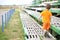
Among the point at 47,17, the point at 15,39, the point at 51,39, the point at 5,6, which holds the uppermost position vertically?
the point at 47,17

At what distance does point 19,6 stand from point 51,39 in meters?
50.7

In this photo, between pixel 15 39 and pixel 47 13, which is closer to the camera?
pixel 47 13

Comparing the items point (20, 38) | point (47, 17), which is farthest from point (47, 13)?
point (20, 38)

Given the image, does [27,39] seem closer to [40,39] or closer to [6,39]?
[40,39]

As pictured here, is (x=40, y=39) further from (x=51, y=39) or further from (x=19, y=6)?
(x=19, y=6)

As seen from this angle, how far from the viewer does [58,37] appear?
6.65 m

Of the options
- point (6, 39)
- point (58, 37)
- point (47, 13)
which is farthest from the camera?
point (6, 39)

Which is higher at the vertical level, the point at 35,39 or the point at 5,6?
the point at 35,39

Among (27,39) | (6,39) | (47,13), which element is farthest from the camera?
(6,39)

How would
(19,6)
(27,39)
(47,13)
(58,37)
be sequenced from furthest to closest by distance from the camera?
1. (19,6)
2. (58,37)
3. (47,13)
4. (27,39)

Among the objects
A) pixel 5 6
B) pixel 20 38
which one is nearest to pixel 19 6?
pixel 5 6

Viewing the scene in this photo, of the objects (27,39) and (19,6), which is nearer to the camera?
(27,39)

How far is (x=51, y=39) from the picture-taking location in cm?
600

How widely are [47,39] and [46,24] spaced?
508 mm
